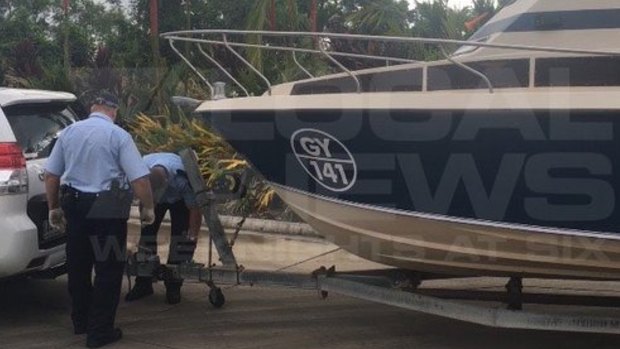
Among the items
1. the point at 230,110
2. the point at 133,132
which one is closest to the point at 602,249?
the point at 230,110

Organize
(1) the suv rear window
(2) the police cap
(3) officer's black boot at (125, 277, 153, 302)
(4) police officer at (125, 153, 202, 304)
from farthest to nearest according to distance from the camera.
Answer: (3) officer's black boot at (125, 277, 153, 302), (4) police officer at (125, 153, 202, 304), (1) the suv rear window, (2) the police cap

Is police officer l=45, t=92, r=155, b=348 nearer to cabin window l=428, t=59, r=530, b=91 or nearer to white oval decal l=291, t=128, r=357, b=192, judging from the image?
white oval decal l=291, t=128, r=357, b=192

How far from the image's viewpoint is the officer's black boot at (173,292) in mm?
5648

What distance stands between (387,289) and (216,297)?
1405mm

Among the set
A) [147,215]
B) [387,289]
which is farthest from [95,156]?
[387,289]

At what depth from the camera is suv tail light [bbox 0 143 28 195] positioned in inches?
187

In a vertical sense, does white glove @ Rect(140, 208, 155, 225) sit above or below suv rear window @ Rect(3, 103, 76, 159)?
below

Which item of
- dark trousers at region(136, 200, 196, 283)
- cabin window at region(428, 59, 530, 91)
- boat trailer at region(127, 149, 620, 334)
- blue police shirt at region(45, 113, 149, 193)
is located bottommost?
boat trailer at region(127, 149, 620, 334)

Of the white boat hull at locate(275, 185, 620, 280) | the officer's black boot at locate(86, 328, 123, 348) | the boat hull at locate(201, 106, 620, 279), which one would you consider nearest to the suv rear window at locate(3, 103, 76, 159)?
the officer's black boot at locate(86, 328, 123, 348)

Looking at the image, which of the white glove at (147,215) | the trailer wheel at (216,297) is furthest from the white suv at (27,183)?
the trailer wheel at (216,297)

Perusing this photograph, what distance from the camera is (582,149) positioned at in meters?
3.99

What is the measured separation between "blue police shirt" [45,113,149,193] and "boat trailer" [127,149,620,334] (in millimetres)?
626

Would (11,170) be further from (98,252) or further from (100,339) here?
(100,339)

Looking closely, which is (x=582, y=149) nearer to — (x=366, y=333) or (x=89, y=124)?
(x=366, y=333)
